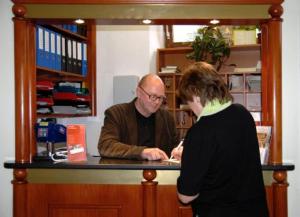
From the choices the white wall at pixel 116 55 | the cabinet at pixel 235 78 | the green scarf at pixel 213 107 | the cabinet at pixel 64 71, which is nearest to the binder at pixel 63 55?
the cabinet at pixel 64 71

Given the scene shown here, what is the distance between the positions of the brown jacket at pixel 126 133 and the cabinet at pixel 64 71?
788 millimetres

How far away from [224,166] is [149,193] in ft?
2.15

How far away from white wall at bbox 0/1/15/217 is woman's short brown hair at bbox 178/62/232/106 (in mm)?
1083

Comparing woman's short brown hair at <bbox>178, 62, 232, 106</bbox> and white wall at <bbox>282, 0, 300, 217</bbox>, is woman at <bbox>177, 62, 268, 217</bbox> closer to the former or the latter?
woman's short brown hair at <bbox>178, 62, 232, 106</bbox>

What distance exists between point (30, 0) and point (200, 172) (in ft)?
4.32

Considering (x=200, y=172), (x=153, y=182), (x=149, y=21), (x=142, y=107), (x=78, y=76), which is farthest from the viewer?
(x=78, y=76)

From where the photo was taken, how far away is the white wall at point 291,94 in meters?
2.08

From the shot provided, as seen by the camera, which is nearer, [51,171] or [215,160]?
[215,160]

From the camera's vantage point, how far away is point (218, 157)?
1.42 metres

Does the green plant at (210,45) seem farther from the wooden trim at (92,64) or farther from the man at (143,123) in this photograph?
the man at (143,123)

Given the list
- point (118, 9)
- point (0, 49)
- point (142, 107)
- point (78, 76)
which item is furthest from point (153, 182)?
point (78, 76)

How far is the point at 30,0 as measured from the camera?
2.04 meters

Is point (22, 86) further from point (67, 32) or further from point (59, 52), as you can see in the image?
point (67, 32)

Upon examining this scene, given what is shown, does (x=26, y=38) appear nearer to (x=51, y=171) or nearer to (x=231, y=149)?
(x=51, y=171)
